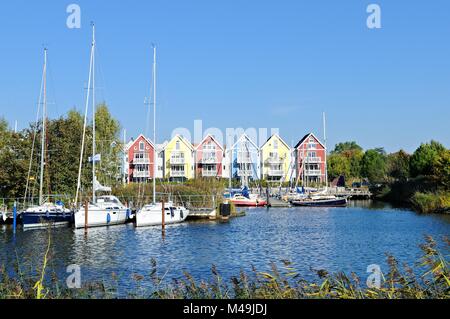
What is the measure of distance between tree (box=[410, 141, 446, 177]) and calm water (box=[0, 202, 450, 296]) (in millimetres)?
27859

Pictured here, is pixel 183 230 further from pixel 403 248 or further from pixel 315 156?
pixel 315 156

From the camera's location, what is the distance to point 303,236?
36.1 meters

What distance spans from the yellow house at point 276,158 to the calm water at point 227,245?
4852cm

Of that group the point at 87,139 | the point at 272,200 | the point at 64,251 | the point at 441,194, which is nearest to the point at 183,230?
the point at 64,251

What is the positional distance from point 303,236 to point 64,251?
1516 cm

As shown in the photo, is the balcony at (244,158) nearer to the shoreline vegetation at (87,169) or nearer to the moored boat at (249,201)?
the moored boat at (249,201)

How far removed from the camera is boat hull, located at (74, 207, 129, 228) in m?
38.5

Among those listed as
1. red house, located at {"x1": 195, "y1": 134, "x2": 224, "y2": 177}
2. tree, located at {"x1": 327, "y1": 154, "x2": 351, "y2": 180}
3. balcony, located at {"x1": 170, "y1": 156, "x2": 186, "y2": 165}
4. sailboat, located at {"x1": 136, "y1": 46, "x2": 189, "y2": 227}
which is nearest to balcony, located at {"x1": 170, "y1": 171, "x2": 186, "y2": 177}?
balcony, located at {"x1": 170, "y1": 156, "x2": 186, "y2": 165}

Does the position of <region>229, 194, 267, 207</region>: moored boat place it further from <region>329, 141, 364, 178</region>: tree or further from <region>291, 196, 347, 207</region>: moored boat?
<region>329, 141, 364, 178</region>: tree

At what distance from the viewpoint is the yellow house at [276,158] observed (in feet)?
313

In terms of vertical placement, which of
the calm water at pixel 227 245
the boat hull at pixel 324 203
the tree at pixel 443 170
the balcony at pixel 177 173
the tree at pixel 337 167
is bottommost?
the calm water at pixel 227 245

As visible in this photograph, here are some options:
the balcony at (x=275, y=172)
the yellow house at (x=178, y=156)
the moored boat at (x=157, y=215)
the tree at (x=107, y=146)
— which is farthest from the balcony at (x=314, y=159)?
the moored boat at (x=157, y=215)

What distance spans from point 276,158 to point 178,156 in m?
16.5

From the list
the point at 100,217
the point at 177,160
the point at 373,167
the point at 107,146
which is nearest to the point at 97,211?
the point at 100,217
